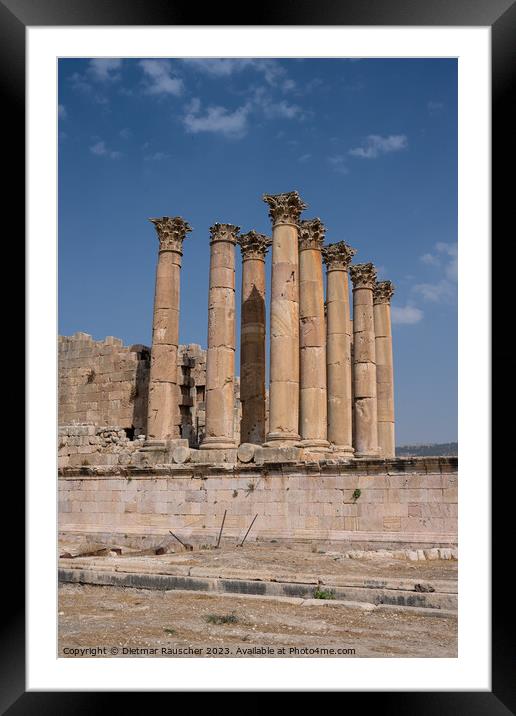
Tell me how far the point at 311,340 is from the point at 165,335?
5.06 m

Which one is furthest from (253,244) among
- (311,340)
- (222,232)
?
(311,340)

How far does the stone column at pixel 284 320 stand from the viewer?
71.6 feet

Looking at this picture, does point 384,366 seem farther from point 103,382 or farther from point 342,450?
point 103,382

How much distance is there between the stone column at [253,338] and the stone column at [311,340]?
2.00m

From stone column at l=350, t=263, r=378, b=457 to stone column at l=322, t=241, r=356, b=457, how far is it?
1361 mm

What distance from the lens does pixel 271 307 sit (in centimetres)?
2272

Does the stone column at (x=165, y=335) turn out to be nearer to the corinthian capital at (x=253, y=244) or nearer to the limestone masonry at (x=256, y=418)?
the limestone masonry at (x=256, y=418)

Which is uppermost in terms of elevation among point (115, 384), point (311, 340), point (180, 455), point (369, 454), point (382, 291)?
point (382, 291)

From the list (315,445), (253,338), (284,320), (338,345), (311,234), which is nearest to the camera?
(284,320)

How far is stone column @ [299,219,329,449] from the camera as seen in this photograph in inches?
906

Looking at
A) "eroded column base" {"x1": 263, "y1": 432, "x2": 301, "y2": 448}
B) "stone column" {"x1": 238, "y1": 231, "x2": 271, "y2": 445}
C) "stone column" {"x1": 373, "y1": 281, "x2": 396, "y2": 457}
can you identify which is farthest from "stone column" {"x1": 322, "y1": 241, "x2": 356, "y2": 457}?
"eroded column base" {"x1": 263, "y1": 432, "x2": 301, "y2": 448}

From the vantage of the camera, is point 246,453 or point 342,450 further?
point 342,450

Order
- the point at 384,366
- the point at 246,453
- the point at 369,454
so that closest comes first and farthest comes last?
the point at 246,453 < the point at 369,454 < the point at 384,366
